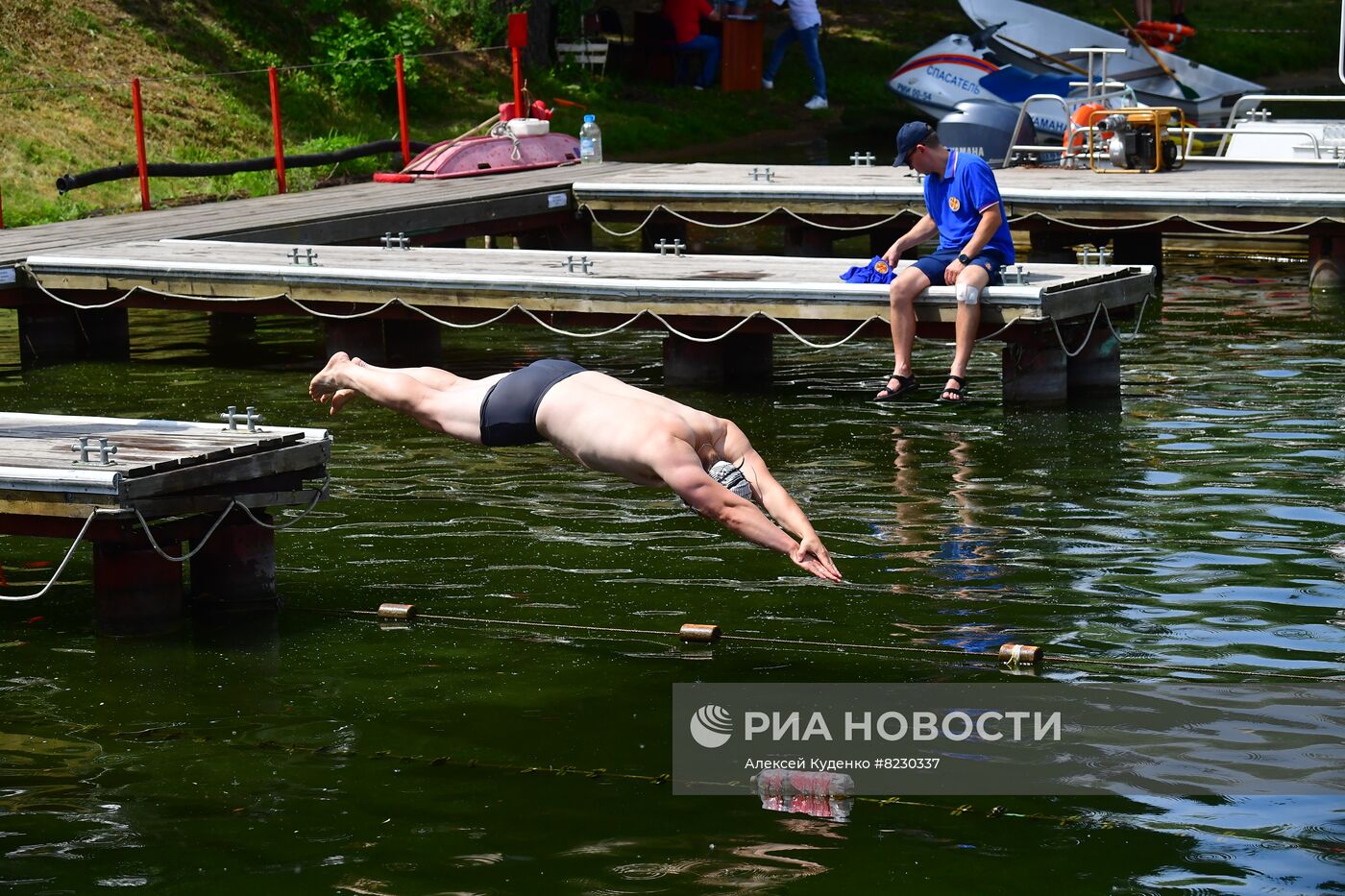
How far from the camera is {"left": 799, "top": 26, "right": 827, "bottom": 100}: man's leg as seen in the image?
32.7m

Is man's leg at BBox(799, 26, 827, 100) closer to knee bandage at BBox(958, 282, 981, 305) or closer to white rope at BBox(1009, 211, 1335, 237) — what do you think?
white rope at BBox(1009, 211, 1335, 237)

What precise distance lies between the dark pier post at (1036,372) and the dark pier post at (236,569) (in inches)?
242

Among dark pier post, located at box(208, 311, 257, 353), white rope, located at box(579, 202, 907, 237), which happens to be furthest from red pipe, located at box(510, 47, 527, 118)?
dark pier post, located at box(208, 311, 257, 353)

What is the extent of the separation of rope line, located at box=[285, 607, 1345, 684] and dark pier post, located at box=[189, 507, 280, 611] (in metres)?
0.19

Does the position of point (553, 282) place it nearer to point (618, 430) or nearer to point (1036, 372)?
point (1036, 372)

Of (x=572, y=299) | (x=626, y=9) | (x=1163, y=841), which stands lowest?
(x=1163, y=841)

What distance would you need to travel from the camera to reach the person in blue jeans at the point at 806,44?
3238cm

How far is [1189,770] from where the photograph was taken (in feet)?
23.5

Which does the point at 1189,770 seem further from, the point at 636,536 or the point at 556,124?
the point at 556,124

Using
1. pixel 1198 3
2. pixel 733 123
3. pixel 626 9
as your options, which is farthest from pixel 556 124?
pixel 1198 3

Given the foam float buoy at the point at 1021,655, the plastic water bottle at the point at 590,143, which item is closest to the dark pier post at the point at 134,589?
the foam float buoy at the point at 1021,655

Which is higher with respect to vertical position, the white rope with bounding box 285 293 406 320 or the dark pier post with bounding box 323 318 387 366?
the white rope with bounding box 285 293 406 320

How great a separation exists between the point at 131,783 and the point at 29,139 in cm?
1734

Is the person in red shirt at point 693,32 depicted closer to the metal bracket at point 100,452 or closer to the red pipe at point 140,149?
the red pipe at point 140,149
